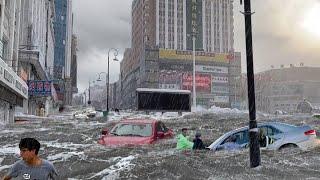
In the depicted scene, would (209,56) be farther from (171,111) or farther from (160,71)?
(171,111)

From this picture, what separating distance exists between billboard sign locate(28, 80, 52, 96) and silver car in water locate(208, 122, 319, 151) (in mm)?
52683

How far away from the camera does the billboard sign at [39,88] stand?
67.0 m

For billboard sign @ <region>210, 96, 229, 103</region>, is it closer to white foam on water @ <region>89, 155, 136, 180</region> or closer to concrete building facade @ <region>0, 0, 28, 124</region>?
concrete building facade @ <region>0, 0, 28, 124</region>

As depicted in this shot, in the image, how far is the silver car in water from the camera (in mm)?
16219

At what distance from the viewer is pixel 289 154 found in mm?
14703

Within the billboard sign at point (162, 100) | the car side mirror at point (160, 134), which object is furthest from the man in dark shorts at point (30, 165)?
the billboard sign at point (162, 100)

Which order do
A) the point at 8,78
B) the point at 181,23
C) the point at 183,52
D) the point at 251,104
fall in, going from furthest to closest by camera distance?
the point at 181,23 < the point at 183,52 < the point at 8,78 < the point at 251,104

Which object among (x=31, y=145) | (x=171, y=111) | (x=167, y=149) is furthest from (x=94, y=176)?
(x=171, y=111)

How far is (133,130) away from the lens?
59.2ft

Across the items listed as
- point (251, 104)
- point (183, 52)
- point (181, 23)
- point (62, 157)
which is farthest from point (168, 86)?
point (251, 104)

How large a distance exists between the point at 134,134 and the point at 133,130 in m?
0.36

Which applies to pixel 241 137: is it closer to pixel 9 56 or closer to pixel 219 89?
pixel 9 56

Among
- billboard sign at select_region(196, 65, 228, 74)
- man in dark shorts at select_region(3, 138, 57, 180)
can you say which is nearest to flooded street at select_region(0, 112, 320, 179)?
man in dark shorts at select_region(3, 138, 57, 180)

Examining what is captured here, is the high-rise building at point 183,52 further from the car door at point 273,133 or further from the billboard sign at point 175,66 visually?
the car door at point 273,133
